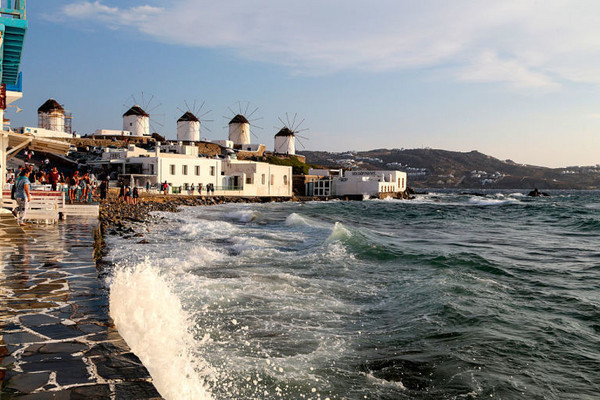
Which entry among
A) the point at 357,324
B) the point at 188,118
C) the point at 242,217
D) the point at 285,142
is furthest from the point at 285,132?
the point at 357,324

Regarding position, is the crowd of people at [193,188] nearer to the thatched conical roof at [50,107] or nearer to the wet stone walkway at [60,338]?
the thatched conical roof at [50,107]

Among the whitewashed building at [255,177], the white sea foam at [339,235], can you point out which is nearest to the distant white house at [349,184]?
the whitewashed building at [255,177]

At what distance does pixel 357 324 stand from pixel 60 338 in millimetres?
4508

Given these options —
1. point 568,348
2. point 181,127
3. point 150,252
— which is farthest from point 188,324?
point 181,127

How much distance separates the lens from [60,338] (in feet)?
14.1

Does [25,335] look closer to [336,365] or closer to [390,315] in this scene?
[336,365]

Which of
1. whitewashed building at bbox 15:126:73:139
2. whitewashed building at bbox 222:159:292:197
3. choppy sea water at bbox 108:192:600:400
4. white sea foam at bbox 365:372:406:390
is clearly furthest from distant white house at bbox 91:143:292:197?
white sea foam at bbox 365:372:406:390

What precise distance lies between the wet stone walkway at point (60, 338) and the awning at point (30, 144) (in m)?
6.30

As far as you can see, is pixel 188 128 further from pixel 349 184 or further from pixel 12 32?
pixel 12 32

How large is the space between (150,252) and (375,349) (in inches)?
348

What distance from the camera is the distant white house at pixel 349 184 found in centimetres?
7075

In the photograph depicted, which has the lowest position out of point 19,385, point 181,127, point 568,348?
point 568,348

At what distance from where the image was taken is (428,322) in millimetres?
7723

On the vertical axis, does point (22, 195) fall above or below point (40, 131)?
below
